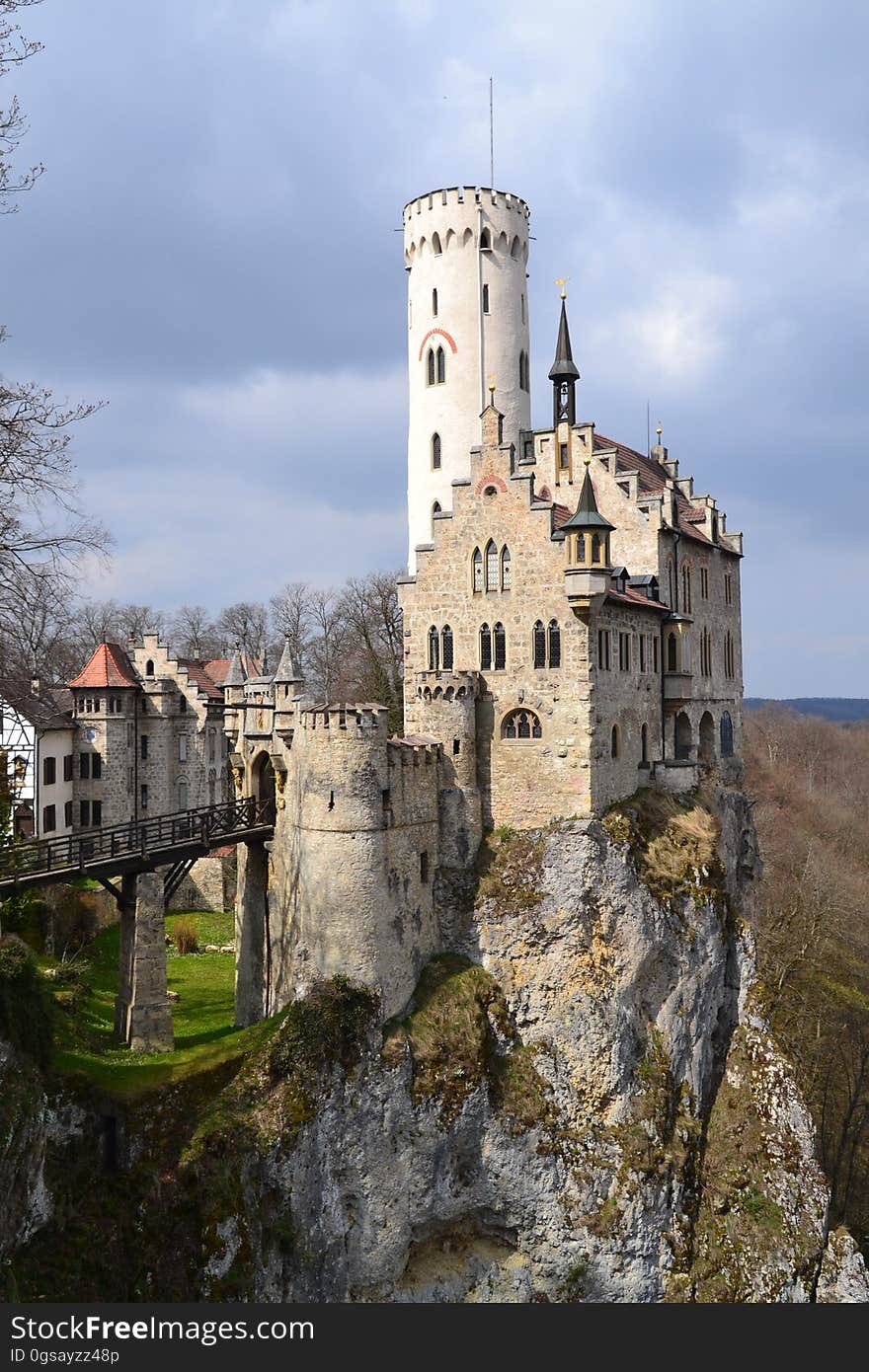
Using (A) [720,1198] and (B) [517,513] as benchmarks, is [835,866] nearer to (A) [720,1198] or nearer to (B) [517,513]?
(A) [720,1198]

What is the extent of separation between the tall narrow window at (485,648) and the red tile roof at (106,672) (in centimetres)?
2101

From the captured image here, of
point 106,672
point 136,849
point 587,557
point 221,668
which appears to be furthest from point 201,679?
point 587,557

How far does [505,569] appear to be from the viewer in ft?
112

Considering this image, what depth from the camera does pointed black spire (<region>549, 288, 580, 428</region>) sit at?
3972 cm

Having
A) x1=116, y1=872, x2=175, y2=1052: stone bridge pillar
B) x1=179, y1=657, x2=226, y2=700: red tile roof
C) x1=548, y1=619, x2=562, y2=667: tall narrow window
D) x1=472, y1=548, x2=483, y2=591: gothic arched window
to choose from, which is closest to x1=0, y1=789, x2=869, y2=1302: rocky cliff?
x1=116, y1=872, x2=175, y2=1052: stone bridge pillar

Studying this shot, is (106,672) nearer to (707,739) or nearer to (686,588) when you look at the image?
(686,588)

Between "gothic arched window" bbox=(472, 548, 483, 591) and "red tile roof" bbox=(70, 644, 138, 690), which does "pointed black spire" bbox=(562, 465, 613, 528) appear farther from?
"red tile roof" bbox=(70, 644, 138, 690)

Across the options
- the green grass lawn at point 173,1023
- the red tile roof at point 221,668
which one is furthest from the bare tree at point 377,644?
the green grass lawn at point 173,1023

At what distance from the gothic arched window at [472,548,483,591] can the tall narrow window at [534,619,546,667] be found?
8.27ft

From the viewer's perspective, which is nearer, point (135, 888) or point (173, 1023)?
point (135, 888)

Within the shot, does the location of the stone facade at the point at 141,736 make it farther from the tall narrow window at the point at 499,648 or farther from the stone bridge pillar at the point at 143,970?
the tall narrow window at the point at 499,648

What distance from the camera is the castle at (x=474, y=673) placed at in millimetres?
29734

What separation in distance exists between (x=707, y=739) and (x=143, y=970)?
25893mm

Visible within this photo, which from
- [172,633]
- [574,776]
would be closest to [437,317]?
[574,776]
